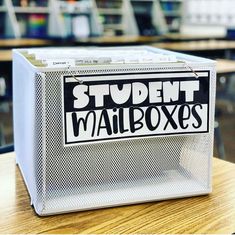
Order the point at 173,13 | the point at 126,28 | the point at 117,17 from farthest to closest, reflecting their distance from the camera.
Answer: the point at 173,13 < the point at 117,17 < the point at 126,28

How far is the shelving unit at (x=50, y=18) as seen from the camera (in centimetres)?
594

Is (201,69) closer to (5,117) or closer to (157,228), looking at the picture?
(157,228)

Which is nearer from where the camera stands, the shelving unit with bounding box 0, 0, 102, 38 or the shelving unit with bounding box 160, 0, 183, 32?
the shelving unit with bounding box 0, 0, 102, 38

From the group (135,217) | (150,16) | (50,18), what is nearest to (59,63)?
(135,217)

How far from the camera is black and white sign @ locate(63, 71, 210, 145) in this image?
0.73 metres

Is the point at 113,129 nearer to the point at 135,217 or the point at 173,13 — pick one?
the point at 135,217

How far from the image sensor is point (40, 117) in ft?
2.36

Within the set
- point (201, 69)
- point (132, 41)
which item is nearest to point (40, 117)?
point (201, 69)

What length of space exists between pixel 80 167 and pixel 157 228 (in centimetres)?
18

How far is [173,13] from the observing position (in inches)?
320

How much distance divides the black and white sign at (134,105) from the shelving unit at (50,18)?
5.34 meters

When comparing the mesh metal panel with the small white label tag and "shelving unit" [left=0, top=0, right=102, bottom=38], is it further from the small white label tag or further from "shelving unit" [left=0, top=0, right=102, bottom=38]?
"shelving unit" [left=0, top=0, right=102, bottom=38]

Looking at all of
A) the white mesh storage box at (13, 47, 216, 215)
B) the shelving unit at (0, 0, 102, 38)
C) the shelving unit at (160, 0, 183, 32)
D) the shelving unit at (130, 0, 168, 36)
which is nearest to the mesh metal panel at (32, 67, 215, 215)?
the white mesh storage box at (13, 47, 216, 215)

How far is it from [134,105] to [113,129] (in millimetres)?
58
